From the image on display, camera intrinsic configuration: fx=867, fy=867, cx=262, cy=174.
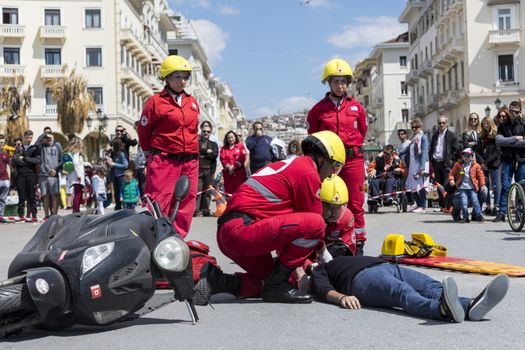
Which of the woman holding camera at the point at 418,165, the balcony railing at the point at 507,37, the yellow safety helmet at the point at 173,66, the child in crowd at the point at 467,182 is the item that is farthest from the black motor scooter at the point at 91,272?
the balcony railing at the point at 507,37

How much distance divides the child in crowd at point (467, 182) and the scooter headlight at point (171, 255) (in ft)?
36.3

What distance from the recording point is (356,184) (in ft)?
31.6

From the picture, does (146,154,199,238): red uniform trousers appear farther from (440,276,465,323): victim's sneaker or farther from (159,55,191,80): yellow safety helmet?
(440,276,465,323): victim's sneaker

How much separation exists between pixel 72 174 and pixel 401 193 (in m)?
7.94

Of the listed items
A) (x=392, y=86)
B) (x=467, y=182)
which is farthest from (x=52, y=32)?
(x=392, y=86)

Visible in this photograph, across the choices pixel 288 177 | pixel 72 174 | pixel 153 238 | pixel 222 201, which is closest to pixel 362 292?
pixel 288 177

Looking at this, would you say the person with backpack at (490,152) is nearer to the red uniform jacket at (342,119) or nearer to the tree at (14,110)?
the red uniform jacket at (342,119)

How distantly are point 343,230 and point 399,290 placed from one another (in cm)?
249

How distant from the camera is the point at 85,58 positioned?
6369cm

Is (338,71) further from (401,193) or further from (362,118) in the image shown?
(401,193)

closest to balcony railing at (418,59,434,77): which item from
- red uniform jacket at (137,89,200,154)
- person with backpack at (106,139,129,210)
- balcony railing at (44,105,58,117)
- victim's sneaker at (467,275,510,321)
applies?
balcony railing at (44,105,58,117)

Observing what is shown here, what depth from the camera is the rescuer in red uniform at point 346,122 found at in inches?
376

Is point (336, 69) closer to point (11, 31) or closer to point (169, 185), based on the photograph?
point (169, 185)

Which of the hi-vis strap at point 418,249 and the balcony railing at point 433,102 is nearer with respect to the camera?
the hi-vis strap at point 418,249
